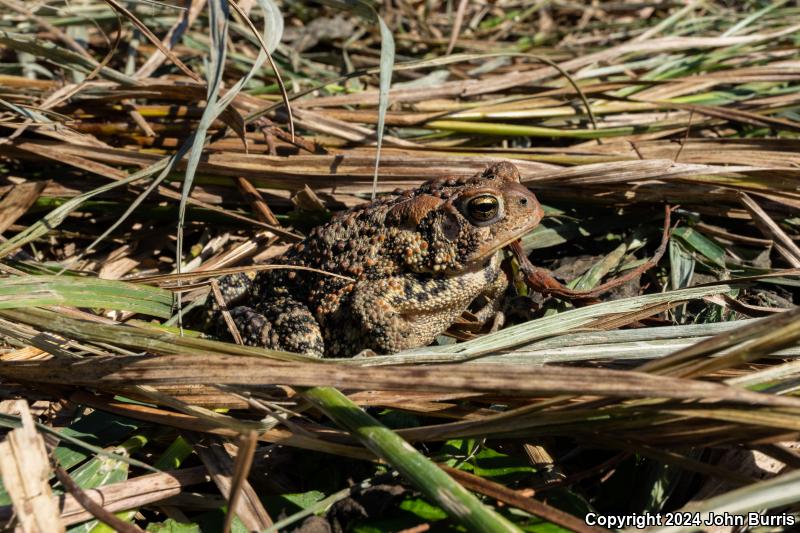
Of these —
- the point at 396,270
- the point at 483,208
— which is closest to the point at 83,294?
the point at 396,270

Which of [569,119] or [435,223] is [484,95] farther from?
[435,223]

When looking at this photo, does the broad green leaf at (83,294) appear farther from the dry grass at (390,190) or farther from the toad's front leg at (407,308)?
the toad's front leg at (407,308)

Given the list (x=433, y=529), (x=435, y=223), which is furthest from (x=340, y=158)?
(x=433, y=529)

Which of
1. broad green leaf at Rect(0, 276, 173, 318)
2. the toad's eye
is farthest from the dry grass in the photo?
the toad's eye

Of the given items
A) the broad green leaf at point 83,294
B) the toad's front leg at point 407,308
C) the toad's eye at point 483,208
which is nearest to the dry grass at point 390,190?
the broad green leaf at point 83,294

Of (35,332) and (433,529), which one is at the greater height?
(35,332)

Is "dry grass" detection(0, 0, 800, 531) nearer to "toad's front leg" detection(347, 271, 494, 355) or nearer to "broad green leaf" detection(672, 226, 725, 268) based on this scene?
"broad green leaf" detection(672, 226, 725, 268)

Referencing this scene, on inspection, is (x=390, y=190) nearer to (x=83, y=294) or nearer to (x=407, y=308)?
(x=407, y=308)
